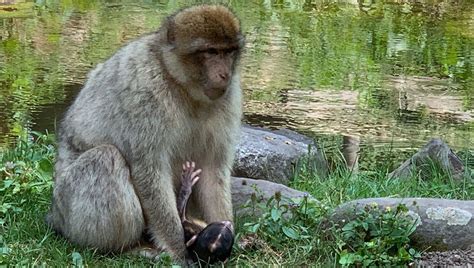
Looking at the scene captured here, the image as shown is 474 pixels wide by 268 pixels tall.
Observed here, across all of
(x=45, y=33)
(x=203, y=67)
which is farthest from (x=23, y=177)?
(x=45, y=33)

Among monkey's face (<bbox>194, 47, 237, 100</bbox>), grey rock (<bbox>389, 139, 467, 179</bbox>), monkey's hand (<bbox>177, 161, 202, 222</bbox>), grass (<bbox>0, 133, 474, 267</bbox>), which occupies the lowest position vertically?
grey rock (<bbox>389, 139, 467, 179</bbox>)

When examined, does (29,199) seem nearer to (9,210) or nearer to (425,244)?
(9,210)

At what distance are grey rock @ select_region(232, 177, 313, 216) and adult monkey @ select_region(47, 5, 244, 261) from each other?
1.96 ft

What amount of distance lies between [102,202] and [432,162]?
2.73 meters

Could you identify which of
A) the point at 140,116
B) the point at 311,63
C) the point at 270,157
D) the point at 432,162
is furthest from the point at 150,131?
the point at 311,63

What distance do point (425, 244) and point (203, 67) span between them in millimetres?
1479

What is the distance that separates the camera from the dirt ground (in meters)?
4.67

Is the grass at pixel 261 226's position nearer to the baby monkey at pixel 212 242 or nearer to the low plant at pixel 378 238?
→ the low plant at pixel 378 238

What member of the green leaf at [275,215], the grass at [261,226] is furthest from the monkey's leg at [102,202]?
the green leaf at [275,215]

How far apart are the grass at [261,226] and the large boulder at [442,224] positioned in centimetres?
13

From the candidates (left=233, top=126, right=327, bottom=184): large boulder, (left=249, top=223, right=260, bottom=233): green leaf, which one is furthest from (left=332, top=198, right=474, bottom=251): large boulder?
(left=233, top=126, right=327, bottom=184): large boulder

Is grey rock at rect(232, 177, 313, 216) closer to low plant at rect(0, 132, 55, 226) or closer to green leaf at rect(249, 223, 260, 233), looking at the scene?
green leaf at rect(249, 223, 260, 233)

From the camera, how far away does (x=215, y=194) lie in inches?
210

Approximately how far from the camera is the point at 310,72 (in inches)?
423
